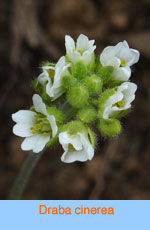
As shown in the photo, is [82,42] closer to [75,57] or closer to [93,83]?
[75,57]

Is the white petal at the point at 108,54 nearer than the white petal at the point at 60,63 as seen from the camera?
No

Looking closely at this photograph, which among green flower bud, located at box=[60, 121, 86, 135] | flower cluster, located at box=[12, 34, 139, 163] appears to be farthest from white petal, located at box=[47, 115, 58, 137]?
green flower bud, located at box=[60, 121, 86, 135]

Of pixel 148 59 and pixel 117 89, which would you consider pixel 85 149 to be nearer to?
pixel 117 89

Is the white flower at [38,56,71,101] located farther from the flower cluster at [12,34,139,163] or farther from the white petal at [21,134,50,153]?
the white petal at [21,134,50,153]

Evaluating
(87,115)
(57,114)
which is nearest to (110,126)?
(87,115)

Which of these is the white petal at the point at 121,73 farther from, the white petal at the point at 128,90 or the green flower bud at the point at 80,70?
the green flower bud at the point at 80,70

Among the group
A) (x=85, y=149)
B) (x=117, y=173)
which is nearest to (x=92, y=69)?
(x=85, y=149)

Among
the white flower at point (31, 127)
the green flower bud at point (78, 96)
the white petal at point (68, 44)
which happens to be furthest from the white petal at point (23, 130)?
the white petal at point (68, 44)
